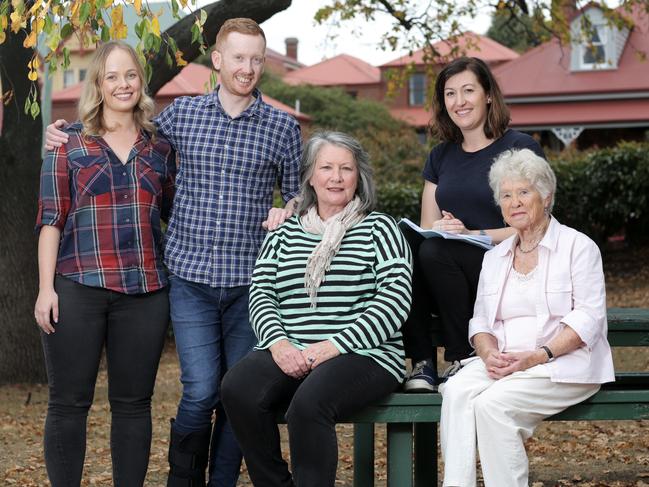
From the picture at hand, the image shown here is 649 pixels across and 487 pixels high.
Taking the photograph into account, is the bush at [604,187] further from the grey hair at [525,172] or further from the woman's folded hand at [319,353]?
the woman's folded hand at [319,353]

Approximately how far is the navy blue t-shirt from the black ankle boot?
1.55 metres

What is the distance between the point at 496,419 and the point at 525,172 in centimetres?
106

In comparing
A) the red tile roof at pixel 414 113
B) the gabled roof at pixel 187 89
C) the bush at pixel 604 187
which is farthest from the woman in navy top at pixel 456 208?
the red tile roof at pixel 414 113

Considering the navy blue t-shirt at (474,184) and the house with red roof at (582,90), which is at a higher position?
the house with red roof at (582,90)

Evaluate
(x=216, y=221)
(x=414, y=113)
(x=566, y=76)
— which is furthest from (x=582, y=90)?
(x=216, y=221)

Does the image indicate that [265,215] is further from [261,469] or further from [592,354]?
[592,354]

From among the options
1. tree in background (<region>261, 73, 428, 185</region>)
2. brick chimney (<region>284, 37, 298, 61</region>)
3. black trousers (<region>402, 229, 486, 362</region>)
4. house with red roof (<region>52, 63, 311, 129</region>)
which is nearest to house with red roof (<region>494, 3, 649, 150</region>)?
tree in background (<region>261, 73, 428, 185</region>)

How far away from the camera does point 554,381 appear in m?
4.27

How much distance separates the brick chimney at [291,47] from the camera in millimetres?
64938

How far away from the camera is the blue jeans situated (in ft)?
15.3

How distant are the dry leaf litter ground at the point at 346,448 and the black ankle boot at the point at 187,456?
59.6 inches

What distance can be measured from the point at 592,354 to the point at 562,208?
530 inches

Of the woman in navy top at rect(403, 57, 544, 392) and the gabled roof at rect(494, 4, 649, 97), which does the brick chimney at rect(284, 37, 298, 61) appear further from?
the woman in navy top at rect(403, 57, 544, 392)

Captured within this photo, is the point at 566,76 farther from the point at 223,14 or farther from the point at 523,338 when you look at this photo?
the point at 523,338
